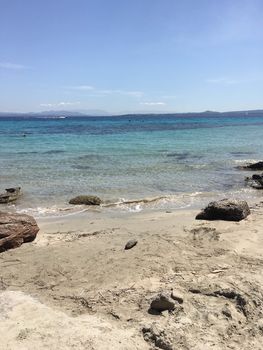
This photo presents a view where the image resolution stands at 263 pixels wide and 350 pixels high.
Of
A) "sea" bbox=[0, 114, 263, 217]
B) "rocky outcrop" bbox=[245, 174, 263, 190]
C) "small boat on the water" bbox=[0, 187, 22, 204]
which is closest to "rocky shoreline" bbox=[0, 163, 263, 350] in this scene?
"sea" bbox=[0, 114, 263, 217]

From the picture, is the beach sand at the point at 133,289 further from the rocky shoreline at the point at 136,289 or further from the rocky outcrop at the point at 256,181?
the rocky outcrop at the point at 256,181

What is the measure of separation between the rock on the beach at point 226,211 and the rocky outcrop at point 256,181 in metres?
5.61

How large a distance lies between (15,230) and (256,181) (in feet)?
36.6

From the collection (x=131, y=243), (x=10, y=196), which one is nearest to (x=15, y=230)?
(x=131, y=243)

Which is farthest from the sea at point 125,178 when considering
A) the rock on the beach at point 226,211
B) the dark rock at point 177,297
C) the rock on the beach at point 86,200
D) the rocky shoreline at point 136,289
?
the dark rock at point 177,297

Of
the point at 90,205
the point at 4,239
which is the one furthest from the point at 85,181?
the point at 4,239

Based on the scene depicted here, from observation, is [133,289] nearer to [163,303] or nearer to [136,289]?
[136,289]

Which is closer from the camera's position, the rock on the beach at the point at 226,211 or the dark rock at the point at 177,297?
the dark rock at the point at 177,297

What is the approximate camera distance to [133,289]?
21.8 ft

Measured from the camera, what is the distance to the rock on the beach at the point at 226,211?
10977 millimetres

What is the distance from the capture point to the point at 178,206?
44.7 feet

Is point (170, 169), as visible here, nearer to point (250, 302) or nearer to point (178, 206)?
point (178, 206)

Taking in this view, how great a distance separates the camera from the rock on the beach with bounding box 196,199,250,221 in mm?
10977

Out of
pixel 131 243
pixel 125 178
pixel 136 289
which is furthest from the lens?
pixel 125 178
